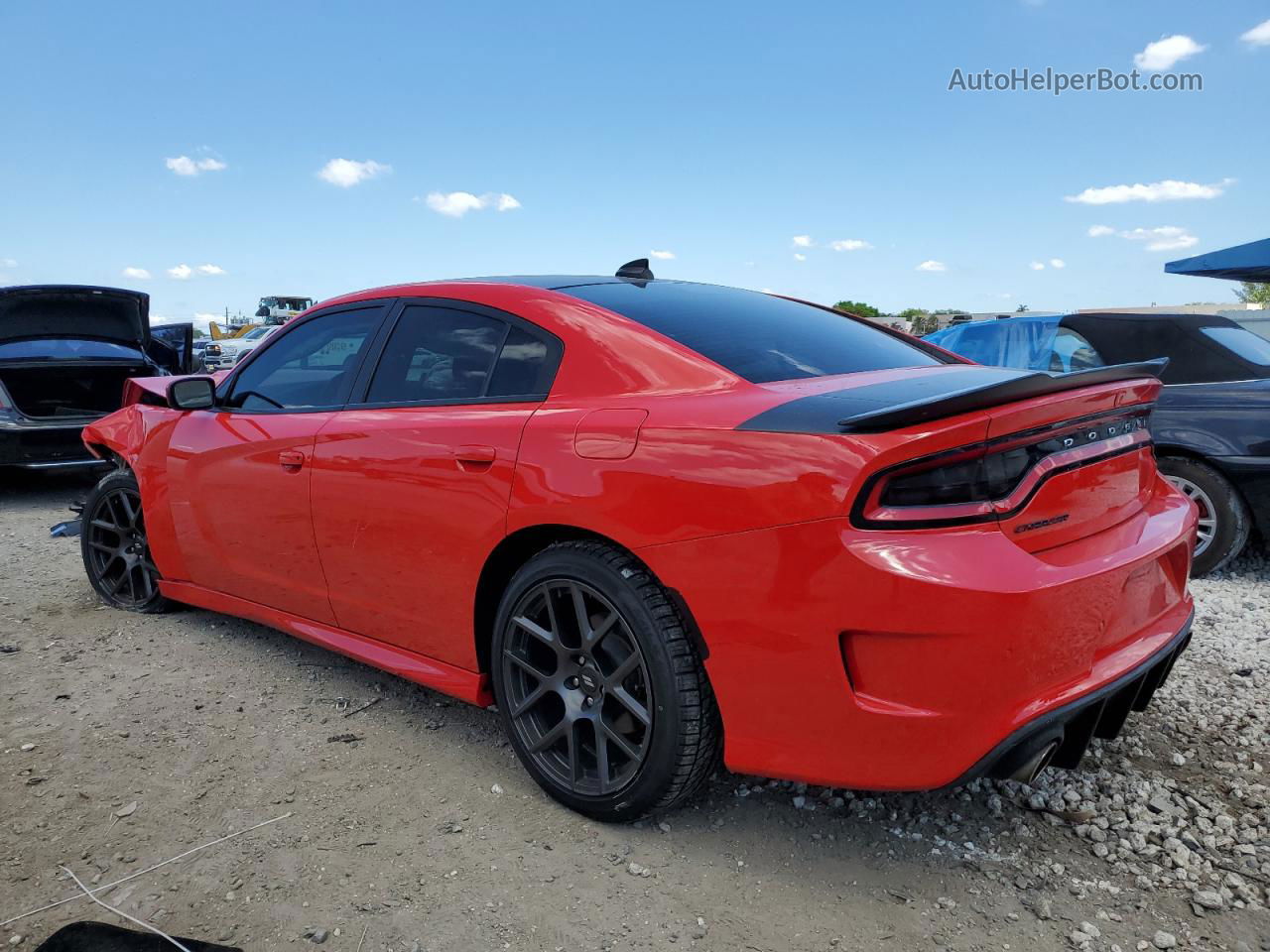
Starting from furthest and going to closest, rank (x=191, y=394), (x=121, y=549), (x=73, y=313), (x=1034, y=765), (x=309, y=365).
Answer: (x=73, y=313) → (x=121, y=549) → (x=191, y=394) → (x=309, y=365) → (x=1034, y=765)

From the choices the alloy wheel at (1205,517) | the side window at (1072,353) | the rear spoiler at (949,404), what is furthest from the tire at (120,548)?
the side window at (1072,353)

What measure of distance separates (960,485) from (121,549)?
3878 mm

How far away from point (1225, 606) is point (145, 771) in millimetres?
4433

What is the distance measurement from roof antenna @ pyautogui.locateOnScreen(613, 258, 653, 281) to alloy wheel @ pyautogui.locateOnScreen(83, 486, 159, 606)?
2437mm

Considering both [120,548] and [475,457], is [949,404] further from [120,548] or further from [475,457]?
[120,548]

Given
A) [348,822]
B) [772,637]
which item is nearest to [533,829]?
[348,822]

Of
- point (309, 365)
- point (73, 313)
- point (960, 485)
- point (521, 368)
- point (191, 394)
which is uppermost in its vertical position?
point (960, 485)

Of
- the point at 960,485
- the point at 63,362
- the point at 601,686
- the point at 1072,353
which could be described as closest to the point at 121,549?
the point at 601,686

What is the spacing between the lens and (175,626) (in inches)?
161

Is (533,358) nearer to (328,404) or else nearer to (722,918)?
(328,404)

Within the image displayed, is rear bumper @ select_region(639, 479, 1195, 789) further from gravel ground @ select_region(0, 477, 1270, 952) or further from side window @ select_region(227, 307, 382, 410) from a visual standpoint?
side window @ select_region(227, 307, 382, 410)

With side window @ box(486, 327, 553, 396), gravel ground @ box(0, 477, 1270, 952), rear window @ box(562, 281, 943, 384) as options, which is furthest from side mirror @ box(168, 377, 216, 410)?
rear window @ box(562, 281, 943, 384)

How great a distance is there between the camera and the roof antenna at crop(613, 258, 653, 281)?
3.36 meters

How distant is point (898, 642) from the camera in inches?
73.2
